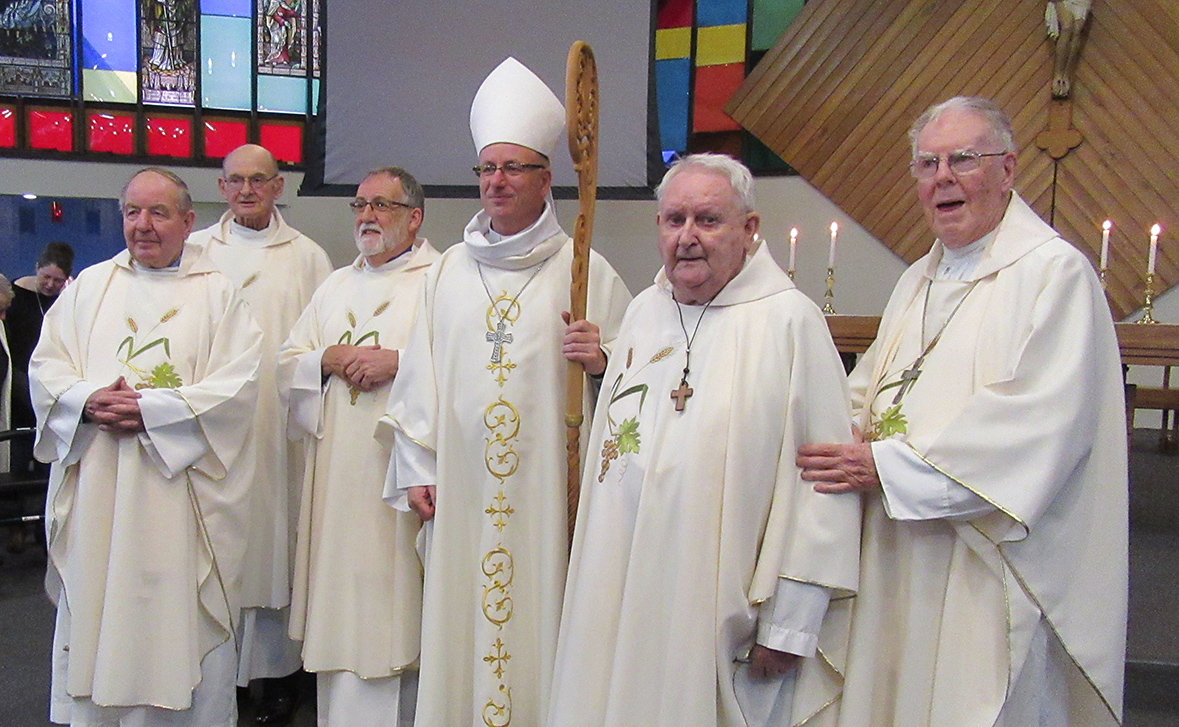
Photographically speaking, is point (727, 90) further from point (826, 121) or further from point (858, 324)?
point (858, 324)

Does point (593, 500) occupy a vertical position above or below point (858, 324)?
below

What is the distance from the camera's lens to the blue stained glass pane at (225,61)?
383 inches

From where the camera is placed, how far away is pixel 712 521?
2219mm

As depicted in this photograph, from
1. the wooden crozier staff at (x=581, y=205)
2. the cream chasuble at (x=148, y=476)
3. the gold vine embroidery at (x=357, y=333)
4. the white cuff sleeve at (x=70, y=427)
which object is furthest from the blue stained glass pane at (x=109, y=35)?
the wooden crozier staff at (x=581, y=205)

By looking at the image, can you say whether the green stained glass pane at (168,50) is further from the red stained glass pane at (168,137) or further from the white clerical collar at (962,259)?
the white clerical collar at (962,259)

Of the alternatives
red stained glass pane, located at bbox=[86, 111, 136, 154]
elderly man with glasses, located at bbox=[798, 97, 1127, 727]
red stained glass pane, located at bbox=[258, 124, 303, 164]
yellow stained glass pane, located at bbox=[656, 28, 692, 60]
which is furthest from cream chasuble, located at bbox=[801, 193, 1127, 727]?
red stained glass pane, located at bbox=[86, 111, 136, 154]

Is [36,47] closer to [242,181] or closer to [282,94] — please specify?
[282,94]

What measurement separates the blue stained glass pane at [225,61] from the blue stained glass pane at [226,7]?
0.05 metres

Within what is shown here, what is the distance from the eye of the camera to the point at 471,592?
2.99 metres

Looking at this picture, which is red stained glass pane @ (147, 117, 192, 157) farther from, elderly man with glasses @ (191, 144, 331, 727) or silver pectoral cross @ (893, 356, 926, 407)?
silver pectoral cross @ (893, 356, 926, 407)

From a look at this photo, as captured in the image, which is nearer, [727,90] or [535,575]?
[535,575]

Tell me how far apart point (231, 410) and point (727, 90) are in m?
6.58

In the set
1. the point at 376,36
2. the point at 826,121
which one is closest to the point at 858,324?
the point at 826,121

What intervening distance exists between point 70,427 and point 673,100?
6.88 metres
